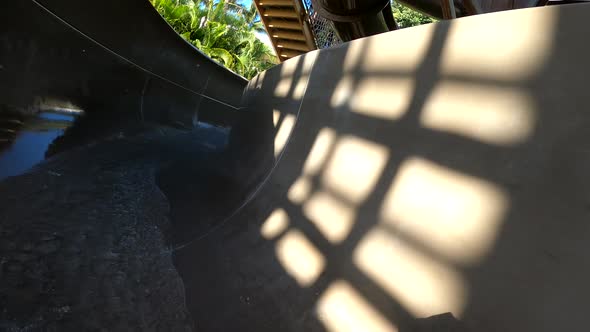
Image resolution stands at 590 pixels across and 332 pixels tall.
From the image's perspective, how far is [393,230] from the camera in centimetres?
125

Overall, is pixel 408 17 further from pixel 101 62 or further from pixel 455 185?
pixel 455 185

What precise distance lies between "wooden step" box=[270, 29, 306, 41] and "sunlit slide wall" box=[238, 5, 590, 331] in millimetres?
7298

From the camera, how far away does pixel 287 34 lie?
8.94 m

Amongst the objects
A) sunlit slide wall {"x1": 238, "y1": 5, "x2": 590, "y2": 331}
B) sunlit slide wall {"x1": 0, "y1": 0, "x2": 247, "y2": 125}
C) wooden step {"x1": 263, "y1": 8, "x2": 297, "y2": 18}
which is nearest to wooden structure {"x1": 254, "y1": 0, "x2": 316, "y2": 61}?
wooden step {"x1": 263, "y1": 8, "x2": 297, "y2": 18}

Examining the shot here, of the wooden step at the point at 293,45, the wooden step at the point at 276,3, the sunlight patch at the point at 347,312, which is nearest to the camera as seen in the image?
the sunlight patch at the point at 347,312

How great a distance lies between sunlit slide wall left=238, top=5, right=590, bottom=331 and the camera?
0.90 m

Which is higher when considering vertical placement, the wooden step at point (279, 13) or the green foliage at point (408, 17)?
the green foliage at point (408, 17)

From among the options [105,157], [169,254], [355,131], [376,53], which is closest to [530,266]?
[355,131]

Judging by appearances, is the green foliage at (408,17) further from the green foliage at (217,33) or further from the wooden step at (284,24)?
the wooden step at (284,24)

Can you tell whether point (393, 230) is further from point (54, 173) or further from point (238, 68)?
point (238, 68)

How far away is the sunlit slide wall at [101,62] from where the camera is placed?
2.72 meters

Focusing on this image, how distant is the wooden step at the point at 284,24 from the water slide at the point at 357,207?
6.12 metres

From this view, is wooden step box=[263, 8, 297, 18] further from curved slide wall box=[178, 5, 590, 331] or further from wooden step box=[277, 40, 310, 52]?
Answer: curved slide wall box=[178, 5, 590, 331]

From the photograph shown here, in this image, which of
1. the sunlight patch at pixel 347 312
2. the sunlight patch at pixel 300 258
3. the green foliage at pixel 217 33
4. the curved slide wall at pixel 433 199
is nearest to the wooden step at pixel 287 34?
the green foliage at pixel 217 33
